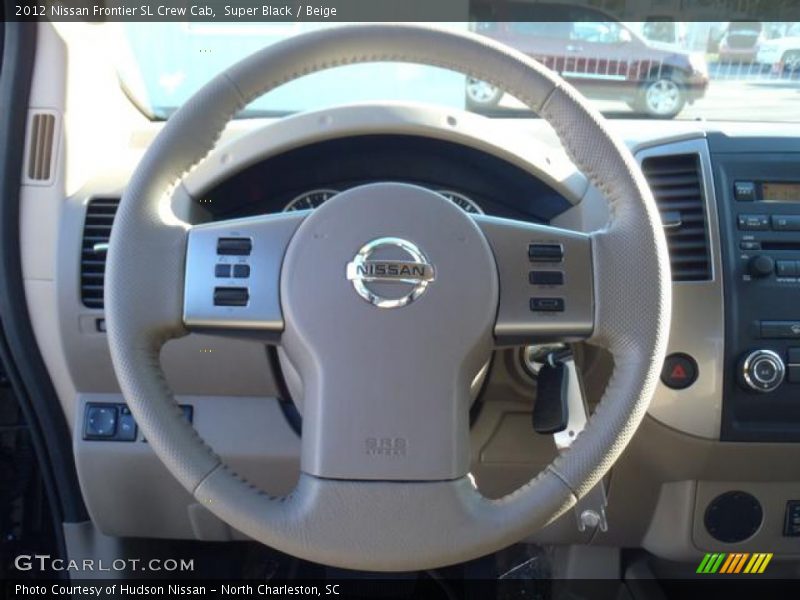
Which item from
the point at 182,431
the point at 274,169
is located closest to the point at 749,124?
the point at 274,169

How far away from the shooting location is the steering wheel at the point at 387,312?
1155mm

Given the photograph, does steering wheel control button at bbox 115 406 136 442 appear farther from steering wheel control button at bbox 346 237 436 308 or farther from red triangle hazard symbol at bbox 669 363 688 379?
red triangle hazard symbol at bbox 669 363 688 379

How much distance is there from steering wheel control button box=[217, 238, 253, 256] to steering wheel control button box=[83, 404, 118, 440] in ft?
2.09

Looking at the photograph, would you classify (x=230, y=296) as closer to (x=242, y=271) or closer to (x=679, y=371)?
(x=242, y=271)

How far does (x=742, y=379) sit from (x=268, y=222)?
0.90m

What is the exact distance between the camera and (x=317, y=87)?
75.2 inches

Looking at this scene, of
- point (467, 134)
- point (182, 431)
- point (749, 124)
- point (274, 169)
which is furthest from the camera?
point (749, 124)

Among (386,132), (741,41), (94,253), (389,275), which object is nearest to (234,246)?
(389,275)

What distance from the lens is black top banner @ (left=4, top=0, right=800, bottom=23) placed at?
5.55 feet

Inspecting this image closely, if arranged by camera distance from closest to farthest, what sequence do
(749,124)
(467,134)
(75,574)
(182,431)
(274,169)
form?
(182,431) → (467,134) → (274,169) → (749,124) → (75,574)

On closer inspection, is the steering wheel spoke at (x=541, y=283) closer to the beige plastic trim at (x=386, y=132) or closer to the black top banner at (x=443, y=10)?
the beige plastic trim at (x=386, y=132)

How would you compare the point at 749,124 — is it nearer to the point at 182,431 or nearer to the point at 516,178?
the point at 516,178

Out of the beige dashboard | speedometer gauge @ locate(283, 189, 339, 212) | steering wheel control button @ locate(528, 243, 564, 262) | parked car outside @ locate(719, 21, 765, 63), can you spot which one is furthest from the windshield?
steering wheel control button @ locate(528, 243, 564, 262)

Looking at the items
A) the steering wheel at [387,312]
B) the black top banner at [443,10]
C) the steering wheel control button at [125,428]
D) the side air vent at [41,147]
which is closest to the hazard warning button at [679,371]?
the steering wheel at [387,312]
